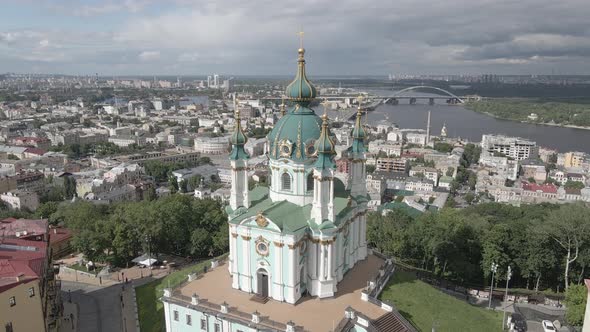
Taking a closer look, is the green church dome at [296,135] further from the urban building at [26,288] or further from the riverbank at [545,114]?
the riverbank at [545,114]

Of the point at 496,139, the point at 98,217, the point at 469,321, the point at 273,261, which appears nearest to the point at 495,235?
the point at 469,321

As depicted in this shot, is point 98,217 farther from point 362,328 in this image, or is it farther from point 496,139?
point 496,139

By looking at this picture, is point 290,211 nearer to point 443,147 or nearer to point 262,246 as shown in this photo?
point 262,246

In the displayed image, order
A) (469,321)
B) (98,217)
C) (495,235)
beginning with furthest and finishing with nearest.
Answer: (98,217) → (495,235) → (469,321)

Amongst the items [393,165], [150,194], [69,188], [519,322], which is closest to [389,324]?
[519,322]

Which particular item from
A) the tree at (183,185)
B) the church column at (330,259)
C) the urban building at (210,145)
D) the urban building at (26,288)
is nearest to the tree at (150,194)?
the tree at (183,185)

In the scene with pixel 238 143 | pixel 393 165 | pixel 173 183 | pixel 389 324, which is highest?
pixel 238 143
